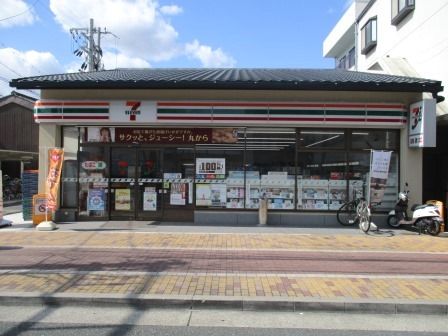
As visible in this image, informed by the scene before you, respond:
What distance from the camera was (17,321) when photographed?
5602mm

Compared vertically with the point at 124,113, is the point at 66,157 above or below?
below

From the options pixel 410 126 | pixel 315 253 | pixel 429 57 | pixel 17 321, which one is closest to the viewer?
pixel 17 321

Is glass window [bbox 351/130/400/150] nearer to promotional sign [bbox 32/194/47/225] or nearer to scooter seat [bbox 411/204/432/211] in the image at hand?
scooter seat [bbox 411/204/432/211]

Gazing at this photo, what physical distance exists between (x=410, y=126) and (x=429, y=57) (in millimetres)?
3443

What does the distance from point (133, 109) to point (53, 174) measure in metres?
3.00

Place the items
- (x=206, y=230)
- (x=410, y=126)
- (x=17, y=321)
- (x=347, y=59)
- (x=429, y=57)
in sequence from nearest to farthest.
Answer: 1. (x=17, y=321)
2. (x=206, y=230)
3. (x=410, y=126)
4. (x=429, y=57)
5. (x=347, y=59)

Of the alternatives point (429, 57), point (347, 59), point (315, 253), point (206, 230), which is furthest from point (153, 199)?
point (347, 59)

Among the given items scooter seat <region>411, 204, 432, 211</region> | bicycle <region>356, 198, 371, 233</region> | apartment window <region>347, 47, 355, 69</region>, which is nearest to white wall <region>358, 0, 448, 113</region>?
scooter seat <region>411, 204, 432, 211</region>

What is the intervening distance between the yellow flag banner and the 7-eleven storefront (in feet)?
3.58

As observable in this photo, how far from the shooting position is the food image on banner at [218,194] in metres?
14.4

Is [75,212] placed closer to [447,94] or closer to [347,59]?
[447,94]

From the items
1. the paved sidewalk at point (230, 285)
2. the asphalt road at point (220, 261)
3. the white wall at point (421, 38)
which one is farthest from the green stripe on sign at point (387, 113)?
the asphalt road at point (220, 261)

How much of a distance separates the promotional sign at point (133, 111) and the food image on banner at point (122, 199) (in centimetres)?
219

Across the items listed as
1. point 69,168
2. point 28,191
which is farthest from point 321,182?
point 28,191
